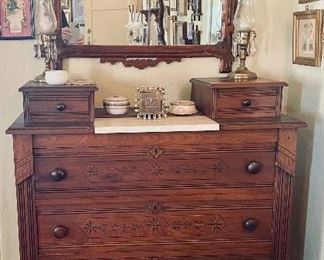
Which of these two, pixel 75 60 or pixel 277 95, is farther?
pixel 75 60

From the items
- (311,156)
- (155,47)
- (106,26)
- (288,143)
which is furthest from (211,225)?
(106,26)

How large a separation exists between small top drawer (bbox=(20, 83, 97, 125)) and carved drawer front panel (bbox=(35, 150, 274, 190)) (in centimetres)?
16

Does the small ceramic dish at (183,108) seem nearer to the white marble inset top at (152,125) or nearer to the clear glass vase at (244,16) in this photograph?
the white marble inset top at (152,125)

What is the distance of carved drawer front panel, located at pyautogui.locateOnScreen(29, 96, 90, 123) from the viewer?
1.83 metres

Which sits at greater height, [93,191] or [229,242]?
[93,191]

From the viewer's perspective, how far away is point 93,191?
72.2 inches

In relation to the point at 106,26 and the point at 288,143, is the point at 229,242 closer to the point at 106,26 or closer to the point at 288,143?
the point at 288,143

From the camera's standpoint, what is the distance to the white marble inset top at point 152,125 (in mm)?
1779

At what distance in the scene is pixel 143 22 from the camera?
2182 millimetres

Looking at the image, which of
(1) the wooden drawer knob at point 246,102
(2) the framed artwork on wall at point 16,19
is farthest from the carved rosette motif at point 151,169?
(2) the framed artwork on wall at point 16,19

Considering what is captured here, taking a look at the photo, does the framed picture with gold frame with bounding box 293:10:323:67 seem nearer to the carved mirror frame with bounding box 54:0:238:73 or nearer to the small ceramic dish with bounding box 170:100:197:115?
the carved mirror frame with bounding box 54:0:238:73

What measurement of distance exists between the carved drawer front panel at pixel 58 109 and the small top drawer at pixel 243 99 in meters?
0.50

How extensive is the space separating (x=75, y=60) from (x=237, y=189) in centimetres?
94

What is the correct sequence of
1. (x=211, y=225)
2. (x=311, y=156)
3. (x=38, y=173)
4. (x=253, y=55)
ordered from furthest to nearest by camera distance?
(x=253, y=55), (x=311, y=156), (x=211, y=225), (x=38, y=173)
